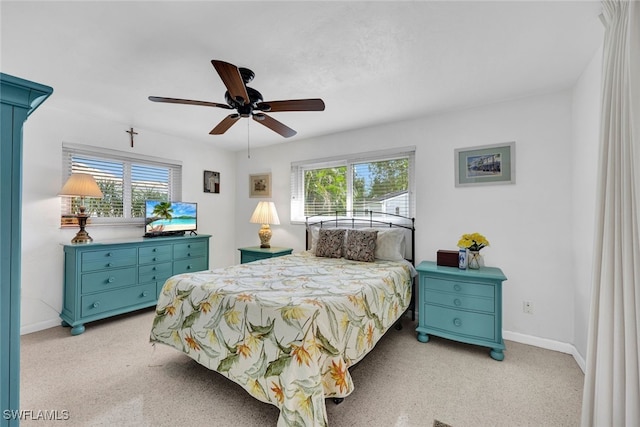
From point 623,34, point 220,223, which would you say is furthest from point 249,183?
point 623,34

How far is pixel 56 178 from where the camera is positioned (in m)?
3.09

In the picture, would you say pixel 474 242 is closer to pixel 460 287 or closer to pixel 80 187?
pixel 460 287

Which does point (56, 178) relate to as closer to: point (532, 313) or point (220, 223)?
point (220, 223)

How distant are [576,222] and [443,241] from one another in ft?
3.67

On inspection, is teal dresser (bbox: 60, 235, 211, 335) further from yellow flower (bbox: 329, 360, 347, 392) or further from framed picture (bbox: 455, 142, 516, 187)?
framed picture (bbox: 455, 142, 516, 187)

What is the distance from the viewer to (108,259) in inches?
121

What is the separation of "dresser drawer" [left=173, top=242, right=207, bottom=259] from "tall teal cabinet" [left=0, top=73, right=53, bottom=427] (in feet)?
10.1

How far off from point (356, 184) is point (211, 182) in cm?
247

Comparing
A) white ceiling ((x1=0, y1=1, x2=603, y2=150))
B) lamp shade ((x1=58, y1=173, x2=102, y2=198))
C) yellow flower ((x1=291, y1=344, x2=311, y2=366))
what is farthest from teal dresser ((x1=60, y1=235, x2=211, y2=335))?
yellow flower ((x1=291, y1=344, x2=311, y2=366))

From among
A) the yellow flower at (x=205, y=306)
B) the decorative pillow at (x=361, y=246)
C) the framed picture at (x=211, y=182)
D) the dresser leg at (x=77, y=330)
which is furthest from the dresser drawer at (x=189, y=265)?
the decorative pillow at (x=361, y=246)

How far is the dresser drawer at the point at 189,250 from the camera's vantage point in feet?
12.3

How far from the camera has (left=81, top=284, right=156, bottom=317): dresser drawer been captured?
2.93 meters

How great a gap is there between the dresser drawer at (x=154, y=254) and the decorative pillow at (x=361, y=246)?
90.4 inches

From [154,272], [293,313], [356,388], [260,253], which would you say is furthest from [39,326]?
[356,388]
